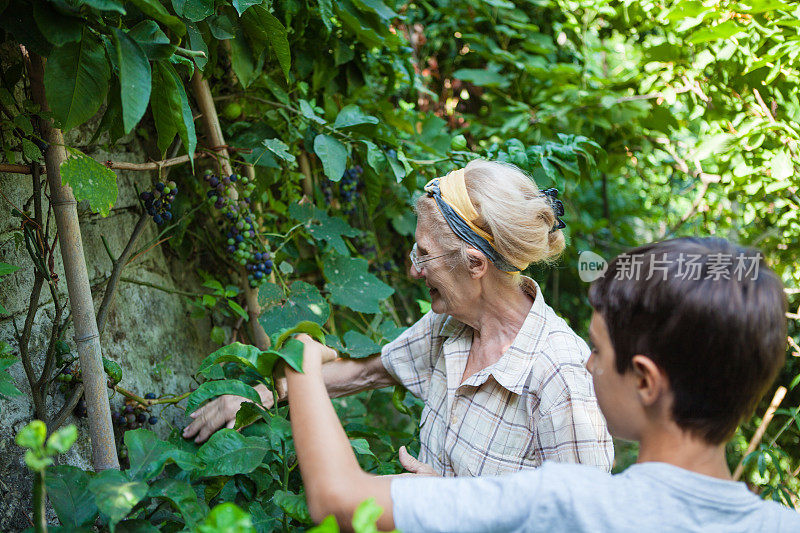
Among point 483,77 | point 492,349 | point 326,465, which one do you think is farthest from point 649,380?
point 483,77

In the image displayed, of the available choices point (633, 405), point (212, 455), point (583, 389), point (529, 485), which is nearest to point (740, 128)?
point (583, 389)

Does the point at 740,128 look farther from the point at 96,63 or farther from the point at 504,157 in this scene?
the point at 96,63

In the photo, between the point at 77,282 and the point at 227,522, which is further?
the point at 77,282

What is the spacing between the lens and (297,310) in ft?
5.79

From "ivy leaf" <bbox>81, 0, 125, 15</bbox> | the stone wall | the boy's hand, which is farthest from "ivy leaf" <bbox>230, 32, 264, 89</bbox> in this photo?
the boy's hand

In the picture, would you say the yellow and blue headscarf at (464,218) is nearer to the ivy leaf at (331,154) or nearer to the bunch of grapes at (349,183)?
the ivy leaf at (331,154)

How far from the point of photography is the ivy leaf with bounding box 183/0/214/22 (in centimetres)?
116

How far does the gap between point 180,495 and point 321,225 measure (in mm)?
1109

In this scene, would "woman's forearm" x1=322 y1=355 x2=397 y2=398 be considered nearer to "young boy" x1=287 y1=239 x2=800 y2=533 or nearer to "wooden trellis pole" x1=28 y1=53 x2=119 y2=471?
"wooden trellis pole" x1=28 y1=53 x2=119 y2=471

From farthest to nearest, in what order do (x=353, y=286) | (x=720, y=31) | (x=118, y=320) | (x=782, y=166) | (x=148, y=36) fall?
1. (x=782, y=166)
2. (x=720, y=31)
3. (x=353, y=286)
4. (x=118, y=320)
5. (x=148, y=36)

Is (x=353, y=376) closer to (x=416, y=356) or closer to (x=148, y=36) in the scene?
(x=416, y=356)

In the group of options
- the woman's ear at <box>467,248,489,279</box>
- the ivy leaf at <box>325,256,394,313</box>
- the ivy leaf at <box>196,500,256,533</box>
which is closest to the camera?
the ivy leaf at <box>196,500,256,533</box>

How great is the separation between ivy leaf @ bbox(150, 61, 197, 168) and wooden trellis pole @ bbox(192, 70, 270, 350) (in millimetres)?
597

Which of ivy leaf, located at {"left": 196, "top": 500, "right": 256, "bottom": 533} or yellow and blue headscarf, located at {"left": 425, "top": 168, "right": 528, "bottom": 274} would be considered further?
yellow and blue headscarf, located at {"left": 425, "top": 168, "right": 528, "bottom": 274}
